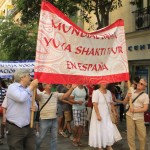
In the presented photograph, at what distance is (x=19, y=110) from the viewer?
5.84 meters

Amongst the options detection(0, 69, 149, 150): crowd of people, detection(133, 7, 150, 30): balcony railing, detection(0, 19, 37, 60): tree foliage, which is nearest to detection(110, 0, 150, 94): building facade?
detection(133, 7, 150, 30): balcony railing

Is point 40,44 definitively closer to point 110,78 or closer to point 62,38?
point 62,38

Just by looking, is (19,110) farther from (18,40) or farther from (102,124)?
(18,40)

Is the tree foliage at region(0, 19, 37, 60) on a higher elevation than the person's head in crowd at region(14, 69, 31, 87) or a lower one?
higher

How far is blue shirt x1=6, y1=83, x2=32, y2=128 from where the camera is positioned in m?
5.77

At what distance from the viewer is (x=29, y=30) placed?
25203mm

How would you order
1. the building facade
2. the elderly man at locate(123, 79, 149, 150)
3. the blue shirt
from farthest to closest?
the building facade < the elderly man at locate(123, 79, 149, 150) < the blue shirt

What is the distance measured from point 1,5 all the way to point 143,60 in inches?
1843

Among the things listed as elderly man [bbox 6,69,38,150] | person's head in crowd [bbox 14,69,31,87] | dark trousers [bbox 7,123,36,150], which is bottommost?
dark trousers [bbox 7,123,36,150]

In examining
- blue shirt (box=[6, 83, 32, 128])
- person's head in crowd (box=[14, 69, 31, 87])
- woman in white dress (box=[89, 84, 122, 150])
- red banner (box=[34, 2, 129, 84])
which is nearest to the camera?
blue shirt (box=[6, 83, 32, 128])

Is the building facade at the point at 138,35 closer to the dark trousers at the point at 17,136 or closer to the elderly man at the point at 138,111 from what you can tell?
the elderly man at the point at 138,111

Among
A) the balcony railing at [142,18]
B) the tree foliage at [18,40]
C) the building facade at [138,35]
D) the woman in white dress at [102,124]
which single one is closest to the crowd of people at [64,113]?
the woman in white dress at [102,124]

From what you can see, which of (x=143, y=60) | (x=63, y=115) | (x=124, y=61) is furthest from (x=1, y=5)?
(x=124, y=61)

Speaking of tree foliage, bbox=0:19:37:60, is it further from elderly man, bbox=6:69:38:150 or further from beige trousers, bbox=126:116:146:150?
elderly man, bbox=6:69:38:150
